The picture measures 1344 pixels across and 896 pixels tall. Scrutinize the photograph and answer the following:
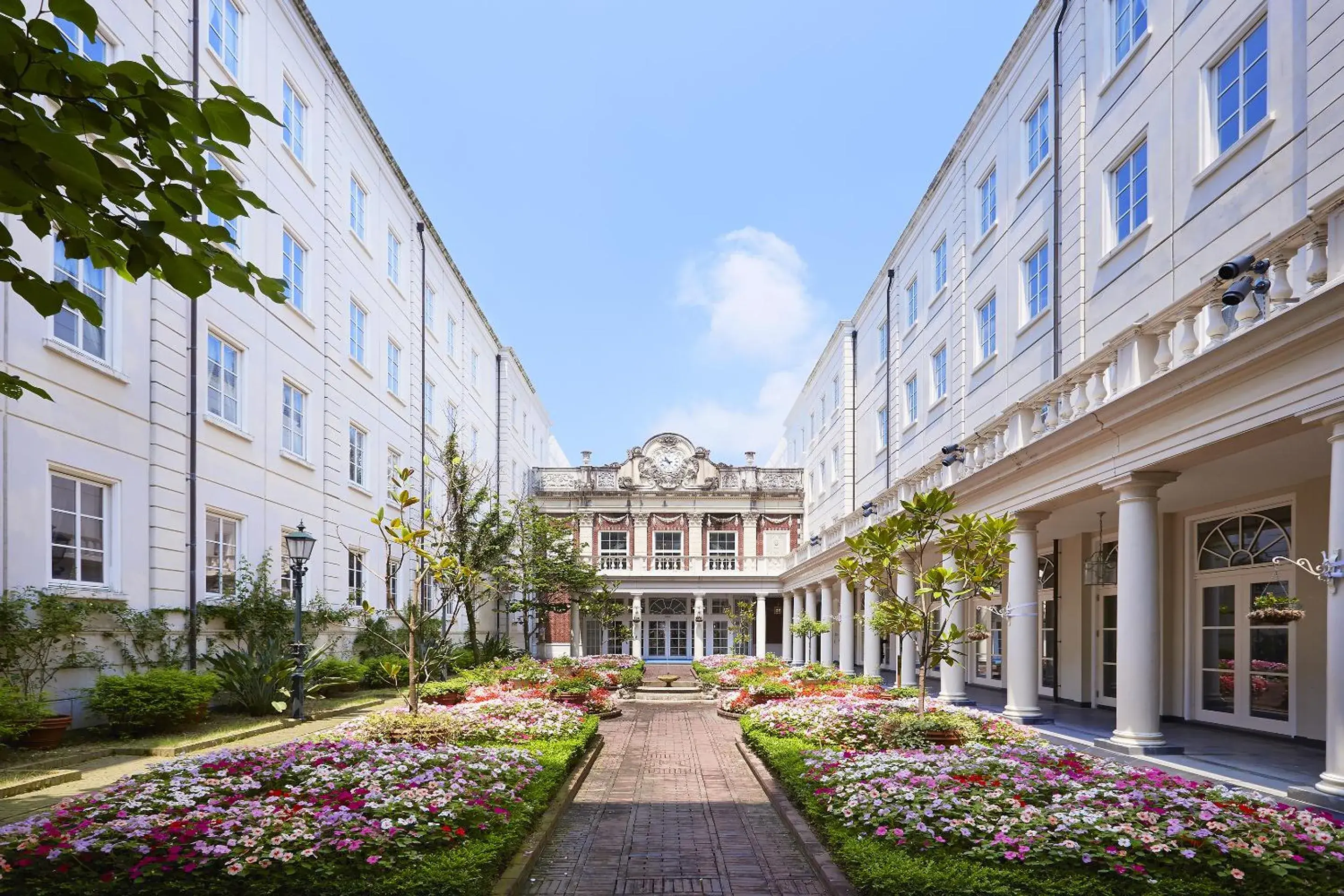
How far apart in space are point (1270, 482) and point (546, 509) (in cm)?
3371

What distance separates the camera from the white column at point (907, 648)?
55.1 feet

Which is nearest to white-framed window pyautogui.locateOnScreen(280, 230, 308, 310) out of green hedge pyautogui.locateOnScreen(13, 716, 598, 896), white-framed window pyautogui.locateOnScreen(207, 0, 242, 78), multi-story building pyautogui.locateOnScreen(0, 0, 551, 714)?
multi-story building pyautogui.locateOnScreen(0, 0, 551, 714)

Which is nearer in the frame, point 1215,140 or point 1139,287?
point 1215,140

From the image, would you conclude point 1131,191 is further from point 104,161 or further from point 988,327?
point 104,161

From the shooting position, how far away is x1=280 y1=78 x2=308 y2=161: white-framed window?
56.0 feet

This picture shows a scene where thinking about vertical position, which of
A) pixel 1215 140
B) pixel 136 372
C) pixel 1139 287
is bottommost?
pixel 136 372

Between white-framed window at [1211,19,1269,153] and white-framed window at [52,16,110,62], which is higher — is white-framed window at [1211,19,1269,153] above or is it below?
below

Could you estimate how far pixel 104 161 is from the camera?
283cm

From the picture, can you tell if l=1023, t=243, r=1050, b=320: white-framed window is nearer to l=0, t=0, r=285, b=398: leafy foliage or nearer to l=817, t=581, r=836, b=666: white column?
l=817, t=581, r=836, b=666: white column

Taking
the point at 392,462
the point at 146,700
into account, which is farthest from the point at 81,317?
the point at 392,462

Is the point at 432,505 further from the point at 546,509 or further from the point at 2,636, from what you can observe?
the point at 2,636

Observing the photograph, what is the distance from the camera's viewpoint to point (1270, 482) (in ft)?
37.7

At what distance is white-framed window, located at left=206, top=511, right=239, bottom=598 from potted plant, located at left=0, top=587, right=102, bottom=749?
138 inches

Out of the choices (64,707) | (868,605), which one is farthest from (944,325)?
(64,707)
